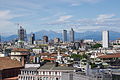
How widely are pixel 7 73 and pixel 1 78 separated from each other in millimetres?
2651

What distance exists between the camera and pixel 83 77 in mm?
43750

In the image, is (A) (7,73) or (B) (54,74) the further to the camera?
(A) (7,73)

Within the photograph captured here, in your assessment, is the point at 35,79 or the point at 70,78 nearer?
the point at 70,78

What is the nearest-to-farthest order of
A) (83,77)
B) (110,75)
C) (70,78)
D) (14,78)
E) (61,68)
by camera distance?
(110,75) < (83,77) < (70,78) < (61,68) < (14,78)

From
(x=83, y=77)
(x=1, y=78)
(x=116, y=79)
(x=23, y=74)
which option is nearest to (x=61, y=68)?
(x=23, y=74)

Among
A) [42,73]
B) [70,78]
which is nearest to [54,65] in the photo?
[42,73]

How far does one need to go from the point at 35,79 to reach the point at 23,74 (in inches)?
106

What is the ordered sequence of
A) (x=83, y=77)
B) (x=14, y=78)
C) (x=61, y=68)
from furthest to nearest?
(x=14, y=78) < (x=61, y=68) < (x=83, y=77)

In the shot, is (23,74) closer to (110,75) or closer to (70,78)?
(70,78)

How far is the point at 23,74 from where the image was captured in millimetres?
64562

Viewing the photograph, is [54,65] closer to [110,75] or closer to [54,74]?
[54,74]

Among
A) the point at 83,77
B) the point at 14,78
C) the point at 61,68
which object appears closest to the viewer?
the point at 83,77

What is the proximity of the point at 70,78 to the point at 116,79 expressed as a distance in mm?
10865

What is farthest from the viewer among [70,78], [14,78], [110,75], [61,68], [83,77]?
[14,78]
